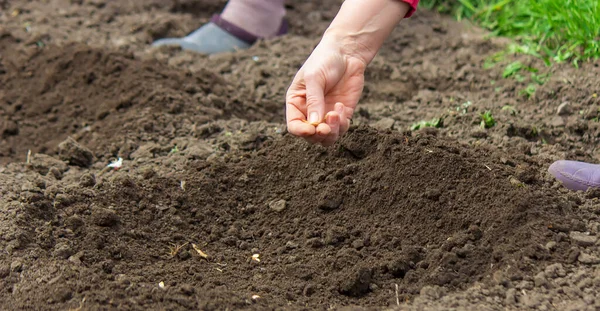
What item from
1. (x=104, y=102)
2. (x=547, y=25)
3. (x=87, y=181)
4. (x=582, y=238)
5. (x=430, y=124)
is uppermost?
(x=582, y=238)

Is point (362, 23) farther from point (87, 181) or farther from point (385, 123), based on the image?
point (87, 181)

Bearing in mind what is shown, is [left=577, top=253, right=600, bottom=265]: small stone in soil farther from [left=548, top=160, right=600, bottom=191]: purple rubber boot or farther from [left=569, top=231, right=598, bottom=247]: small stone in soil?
[left=548, top=160, right=600, bottom=191]: purple rubber boot

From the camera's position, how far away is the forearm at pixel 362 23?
2.79m

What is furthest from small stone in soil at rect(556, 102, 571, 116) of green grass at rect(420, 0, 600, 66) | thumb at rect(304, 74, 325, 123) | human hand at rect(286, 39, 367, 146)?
thumb at rect(304, 74, 325, 123)

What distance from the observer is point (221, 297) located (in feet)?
7.48

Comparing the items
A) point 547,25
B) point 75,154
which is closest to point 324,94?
point 75,154

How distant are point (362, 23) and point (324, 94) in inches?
14.2

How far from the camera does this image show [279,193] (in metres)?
2.95

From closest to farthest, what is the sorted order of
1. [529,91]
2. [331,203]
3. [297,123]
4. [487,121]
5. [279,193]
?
[297,123]
[331,203]
[279,193]
[487,121]
[529,91]

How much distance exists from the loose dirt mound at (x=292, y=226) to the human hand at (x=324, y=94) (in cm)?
29

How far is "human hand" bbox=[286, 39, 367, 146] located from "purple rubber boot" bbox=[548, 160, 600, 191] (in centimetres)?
87

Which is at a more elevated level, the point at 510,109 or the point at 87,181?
the point at 510,109

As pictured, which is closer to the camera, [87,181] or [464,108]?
[87,181]

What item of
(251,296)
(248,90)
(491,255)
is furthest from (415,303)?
(248,90)
